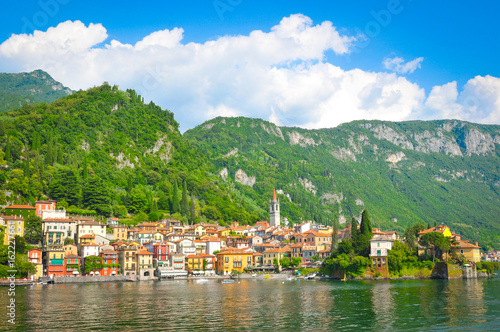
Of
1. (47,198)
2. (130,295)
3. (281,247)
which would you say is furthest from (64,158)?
(130,295)

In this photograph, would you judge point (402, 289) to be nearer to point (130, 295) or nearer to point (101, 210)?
point (130, 295)

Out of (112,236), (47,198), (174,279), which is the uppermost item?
(47,198)

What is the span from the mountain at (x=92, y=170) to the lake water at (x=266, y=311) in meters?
66.4

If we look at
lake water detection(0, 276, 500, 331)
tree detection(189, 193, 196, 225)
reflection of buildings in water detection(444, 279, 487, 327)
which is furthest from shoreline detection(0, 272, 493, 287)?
tree detection(189, 193, 196, 225)

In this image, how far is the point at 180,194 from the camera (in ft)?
572

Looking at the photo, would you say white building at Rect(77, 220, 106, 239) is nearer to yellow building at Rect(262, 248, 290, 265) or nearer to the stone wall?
the stone wall

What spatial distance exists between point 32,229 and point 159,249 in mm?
28736

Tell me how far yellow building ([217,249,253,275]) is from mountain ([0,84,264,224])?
32.2 metres

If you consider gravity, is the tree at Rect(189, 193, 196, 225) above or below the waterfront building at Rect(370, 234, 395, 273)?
above

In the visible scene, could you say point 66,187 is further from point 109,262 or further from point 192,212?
point 192,212

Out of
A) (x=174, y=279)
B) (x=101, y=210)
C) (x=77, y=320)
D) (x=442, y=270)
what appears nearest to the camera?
(x=77, y=320)

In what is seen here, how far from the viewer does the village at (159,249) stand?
102 meters

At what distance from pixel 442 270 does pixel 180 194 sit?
332 ft

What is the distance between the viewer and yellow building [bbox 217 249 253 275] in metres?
122
